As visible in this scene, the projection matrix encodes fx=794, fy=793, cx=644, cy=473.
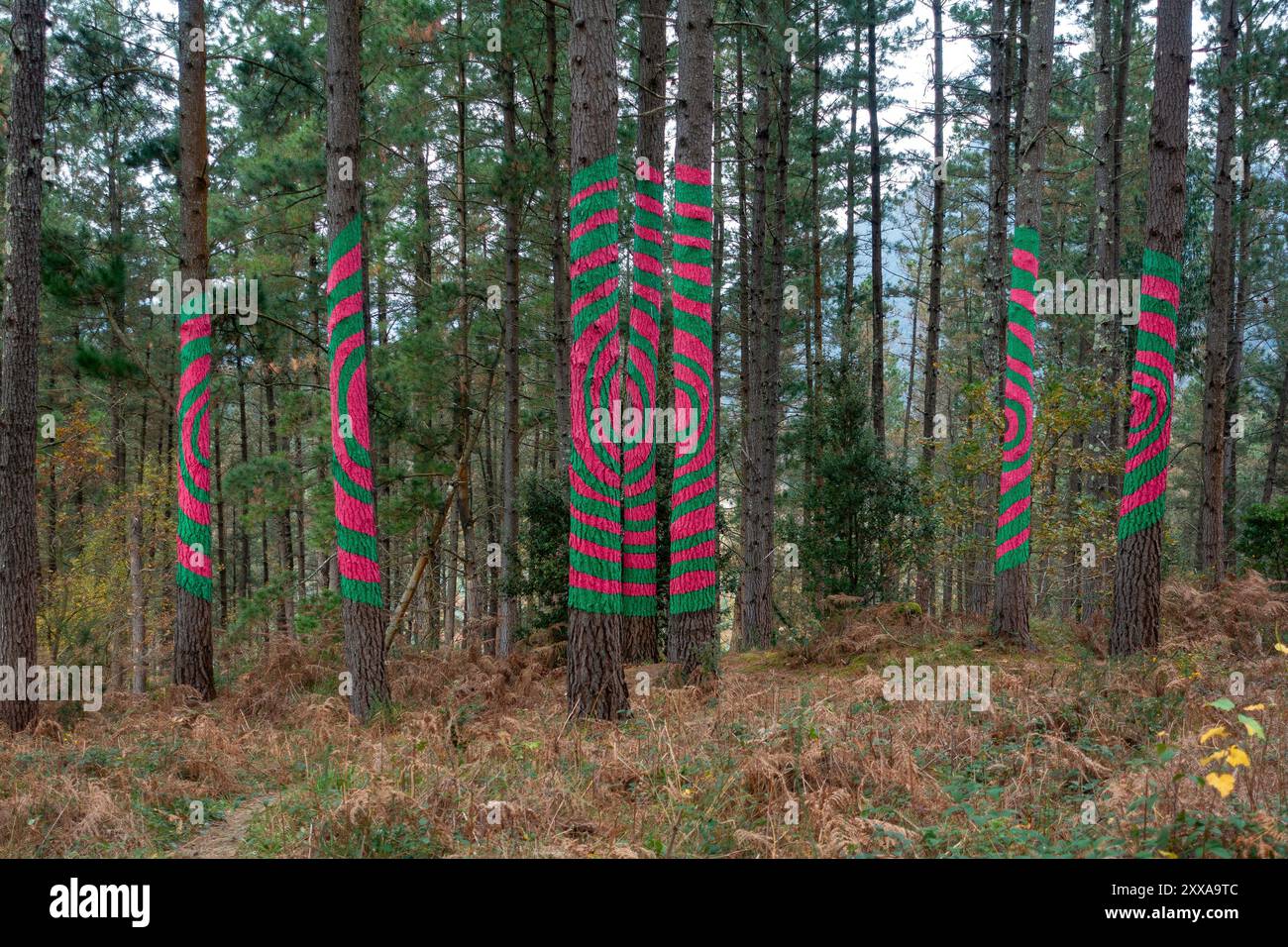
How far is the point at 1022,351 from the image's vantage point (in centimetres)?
1049

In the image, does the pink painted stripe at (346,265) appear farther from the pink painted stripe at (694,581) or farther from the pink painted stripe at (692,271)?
the pink painted stripe at (694,581)

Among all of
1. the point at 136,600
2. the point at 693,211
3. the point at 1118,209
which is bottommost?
the point at 136,600

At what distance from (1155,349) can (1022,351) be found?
178cm

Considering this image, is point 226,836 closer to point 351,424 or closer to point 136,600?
point 351,424

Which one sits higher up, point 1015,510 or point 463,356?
point 463,356

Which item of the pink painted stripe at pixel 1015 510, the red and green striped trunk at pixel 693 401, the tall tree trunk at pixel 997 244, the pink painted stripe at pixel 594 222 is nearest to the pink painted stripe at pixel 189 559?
the red and green striped trunk at pixel 693 401

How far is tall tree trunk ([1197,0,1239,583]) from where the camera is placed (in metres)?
12.4

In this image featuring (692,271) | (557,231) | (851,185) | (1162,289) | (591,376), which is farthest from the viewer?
(851,185)

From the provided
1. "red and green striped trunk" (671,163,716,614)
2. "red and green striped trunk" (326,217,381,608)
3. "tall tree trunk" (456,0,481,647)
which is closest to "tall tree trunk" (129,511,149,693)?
"tall tree trunk" (456,0,481,647)

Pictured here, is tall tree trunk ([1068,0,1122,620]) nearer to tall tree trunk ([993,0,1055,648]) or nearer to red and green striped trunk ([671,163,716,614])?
Answer: tall tree trunk ([993,0,1055,648])

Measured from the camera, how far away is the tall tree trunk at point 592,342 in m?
7.02

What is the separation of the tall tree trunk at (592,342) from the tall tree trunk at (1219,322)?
1043 centimetres

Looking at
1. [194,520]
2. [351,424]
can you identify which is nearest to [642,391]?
[351,424]
